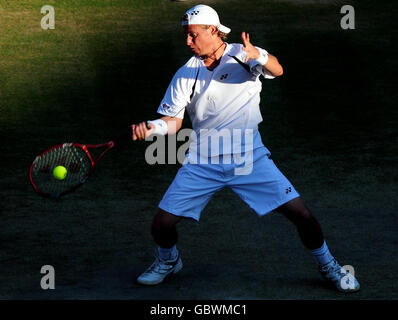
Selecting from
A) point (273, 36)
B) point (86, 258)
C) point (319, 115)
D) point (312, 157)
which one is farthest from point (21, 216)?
point (273, 36)

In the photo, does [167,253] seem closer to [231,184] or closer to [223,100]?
[231,184]

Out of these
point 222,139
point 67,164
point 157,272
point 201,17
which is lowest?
point 157,272

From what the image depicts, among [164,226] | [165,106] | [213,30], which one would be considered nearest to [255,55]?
[213,30]

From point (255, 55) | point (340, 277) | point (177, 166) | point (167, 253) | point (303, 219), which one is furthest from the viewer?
point (177, 166)

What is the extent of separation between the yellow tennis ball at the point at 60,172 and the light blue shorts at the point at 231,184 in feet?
2.42

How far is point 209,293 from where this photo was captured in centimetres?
549

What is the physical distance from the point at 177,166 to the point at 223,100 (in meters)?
3.54

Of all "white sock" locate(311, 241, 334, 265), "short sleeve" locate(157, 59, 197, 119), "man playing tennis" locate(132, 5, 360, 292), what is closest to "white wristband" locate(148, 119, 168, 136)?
"man playing tennis" locate(132, 5, 360, 292)

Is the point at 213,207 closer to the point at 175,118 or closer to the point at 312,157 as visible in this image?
the point at 312,157

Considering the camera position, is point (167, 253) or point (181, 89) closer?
point (181, 89)

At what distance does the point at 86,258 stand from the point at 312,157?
351cm

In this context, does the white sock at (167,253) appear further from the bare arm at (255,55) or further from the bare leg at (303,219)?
the bare arm at (255,55)

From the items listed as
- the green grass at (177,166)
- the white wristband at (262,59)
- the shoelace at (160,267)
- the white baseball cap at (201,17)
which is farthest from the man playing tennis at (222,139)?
the green grass at (177,166)

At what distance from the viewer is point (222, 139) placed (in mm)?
5371
